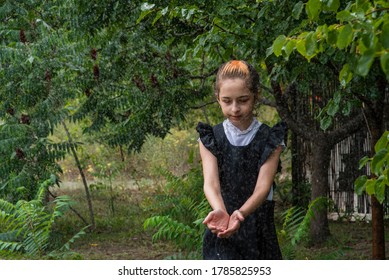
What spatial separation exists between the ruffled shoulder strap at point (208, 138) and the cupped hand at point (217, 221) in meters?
0.45

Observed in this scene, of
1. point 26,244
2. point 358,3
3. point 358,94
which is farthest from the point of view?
point 26,244

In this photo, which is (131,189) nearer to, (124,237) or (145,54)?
(124,237)

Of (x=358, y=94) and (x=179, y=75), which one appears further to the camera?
(x=179, y=75)

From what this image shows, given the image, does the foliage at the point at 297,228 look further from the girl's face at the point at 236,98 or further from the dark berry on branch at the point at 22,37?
the dark berry on branch at the point at 22,37

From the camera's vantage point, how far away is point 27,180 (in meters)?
8.23

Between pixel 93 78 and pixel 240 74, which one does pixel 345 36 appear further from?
pixel 93 78

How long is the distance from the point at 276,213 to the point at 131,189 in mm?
3889

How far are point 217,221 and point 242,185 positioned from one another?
410mm

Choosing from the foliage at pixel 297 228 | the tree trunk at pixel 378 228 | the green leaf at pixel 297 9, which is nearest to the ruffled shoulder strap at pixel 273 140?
the green leaf at pixel 297 9

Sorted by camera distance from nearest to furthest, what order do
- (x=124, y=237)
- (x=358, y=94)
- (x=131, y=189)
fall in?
(x=358, y=94) < (x=124, y=237) < (x=131, y=189)

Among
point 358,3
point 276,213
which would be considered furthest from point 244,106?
point 276,213

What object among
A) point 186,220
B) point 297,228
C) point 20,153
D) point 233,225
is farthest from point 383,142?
point 186,220

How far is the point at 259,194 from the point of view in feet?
10.9

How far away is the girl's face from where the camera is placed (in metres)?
3.37
